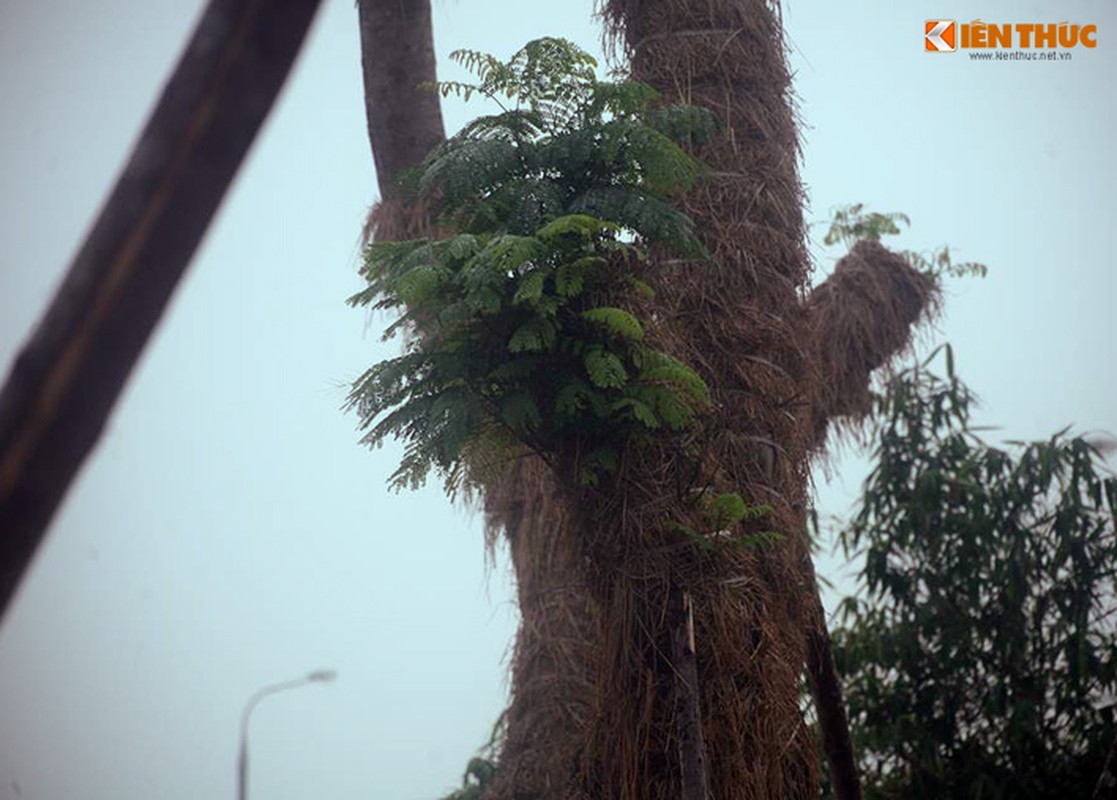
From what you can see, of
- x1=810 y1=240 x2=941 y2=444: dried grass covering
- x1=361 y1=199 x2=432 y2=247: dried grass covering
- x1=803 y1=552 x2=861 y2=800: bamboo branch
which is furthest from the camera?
x1=810 y1=240 x2=941 y2=444: dried grass covering

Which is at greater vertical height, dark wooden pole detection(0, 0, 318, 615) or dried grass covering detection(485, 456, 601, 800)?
dried grass covering detection(485, 456, 601, 800)

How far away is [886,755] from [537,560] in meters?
2.60

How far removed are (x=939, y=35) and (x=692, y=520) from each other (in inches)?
170

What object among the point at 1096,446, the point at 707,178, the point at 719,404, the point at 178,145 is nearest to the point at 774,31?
the point at 707,178

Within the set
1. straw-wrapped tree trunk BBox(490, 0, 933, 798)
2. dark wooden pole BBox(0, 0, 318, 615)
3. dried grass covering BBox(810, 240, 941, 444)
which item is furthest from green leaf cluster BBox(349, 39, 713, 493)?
dried grass covering BBox(810, 240, 941, 444)

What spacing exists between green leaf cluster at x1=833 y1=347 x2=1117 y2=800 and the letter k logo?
1746mm

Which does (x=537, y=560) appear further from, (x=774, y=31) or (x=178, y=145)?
(x=178, y=145)

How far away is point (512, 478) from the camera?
640 cm

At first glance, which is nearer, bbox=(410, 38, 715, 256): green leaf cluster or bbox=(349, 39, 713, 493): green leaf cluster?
bbox=(349, 39, 713, 493): green leaf cluster

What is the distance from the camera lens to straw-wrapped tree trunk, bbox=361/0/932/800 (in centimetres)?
425

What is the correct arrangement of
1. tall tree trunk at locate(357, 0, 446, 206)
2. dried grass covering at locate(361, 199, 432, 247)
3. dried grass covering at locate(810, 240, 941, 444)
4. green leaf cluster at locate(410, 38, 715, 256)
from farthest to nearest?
dried grass covering at locate(810, 240, 941, 444), tall tree trunk at locate(357, 0, 446, 206), dried grass covering at locate(361, 199, 432, 247), green leaf cluster at locate(410, 38, 715, 256)

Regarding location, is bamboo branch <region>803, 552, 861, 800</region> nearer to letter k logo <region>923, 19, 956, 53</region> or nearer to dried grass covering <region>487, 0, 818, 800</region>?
dried grass covering <region>487, 0, 818, 800</region>

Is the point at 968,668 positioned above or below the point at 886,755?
above

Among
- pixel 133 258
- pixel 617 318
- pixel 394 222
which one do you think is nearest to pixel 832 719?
pixel 617 318
